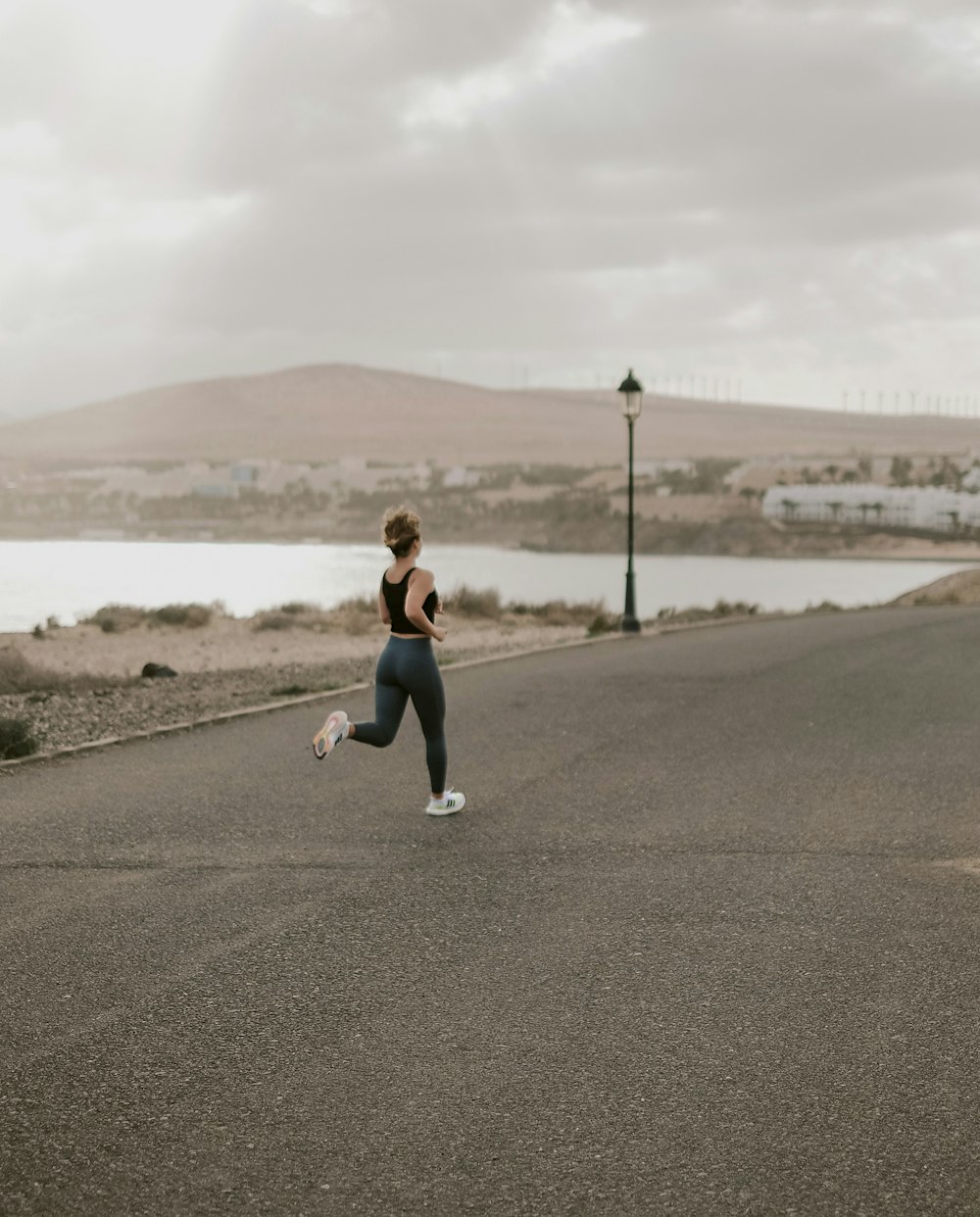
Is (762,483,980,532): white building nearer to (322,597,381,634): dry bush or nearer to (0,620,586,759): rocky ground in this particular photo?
(322,597,381,634): dry bush

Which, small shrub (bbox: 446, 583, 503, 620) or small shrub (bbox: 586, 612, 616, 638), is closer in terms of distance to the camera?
small shrub (bbox: 586, 612, 616, 638)

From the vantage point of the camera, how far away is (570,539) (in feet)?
410

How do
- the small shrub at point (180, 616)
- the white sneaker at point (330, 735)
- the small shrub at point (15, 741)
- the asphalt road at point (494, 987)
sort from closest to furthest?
the asphalt road at point (494, 987), the white sneaker at point (330, 735), the small shrub at point (15, 741), the small shrub at point (180, 616)

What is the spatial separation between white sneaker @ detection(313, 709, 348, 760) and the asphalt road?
1.62 feet

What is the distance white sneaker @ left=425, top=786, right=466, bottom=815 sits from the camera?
840cm

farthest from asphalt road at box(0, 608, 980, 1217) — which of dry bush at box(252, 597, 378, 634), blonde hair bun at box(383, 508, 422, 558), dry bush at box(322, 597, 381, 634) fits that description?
dry bush at box(252, 597, 378, 634)

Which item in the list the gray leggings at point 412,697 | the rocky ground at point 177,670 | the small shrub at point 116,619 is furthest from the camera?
the small shrub at point 116,619

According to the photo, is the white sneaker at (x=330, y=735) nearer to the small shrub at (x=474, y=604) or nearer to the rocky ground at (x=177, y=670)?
the rocky ground at (x=177, y=670)

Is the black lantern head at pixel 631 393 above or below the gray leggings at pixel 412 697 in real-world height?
above

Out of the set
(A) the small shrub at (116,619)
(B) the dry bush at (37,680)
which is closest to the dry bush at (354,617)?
(A) the small shrub at (116,619)

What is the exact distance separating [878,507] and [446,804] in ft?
373

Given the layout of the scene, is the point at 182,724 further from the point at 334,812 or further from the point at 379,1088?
the point at 379,1088

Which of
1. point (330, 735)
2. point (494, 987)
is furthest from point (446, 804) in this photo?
point (494, 987)

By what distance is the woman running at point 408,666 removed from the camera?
798 cm
